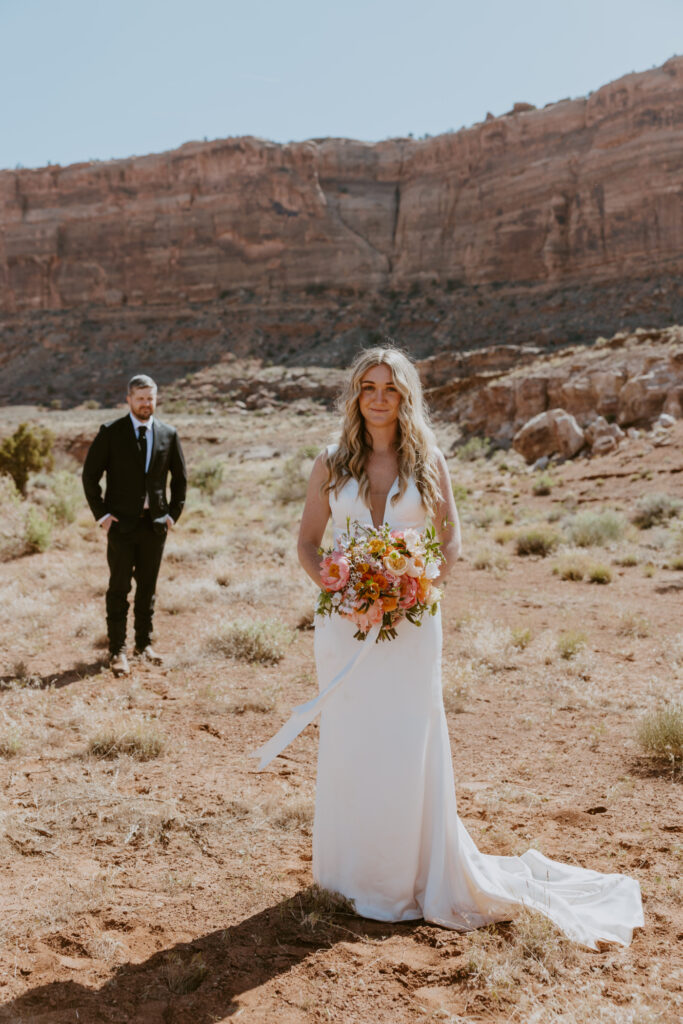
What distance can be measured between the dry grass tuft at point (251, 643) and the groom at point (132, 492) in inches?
37.7

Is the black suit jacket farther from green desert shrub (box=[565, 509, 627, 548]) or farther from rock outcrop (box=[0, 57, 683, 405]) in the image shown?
rock outcrop (box=[0, 57, 683, 405])

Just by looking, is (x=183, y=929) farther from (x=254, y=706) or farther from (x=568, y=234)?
(x=568, y=234)

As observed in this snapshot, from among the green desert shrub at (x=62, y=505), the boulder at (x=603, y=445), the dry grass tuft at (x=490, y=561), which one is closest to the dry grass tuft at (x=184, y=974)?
the dry grass tuft at (x=490, y=561)

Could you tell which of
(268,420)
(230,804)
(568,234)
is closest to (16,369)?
(268,420)

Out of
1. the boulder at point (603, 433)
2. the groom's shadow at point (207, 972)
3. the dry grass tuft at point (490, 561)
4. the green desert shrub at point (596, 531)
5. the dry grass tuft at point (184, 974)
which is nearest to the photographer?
the groom's shadow at point (207, 972)

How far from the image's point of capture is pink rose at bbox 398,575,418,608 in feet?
9.79

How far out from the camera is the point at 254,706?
6.10 m

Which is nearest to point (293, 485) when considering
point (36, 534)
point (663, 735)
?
point (36, 534)

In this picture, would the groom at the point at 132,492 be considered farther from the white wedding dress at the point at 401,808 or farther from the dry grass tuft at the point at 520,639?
the white wedding dress at the point at 401,808

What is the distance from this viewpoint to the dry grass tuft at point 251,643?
7.39 m

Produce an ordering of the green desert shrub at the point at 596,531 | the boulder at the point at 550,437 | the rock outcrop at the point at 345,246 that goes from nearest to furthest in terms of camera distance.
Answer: the green desert shrub at the point at 596,531
the boulder at the point at 550,437
the rock outcrop at the point at 345,246

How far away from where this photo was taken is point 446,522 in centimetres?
346

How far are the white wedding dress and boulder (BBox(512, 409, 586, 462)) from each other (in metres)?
21.1

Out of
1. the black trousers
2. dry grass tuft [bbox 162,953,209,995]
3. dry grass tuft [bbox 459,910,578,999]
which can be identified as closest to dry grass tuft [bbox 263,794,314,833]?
dry grass tuft [bbox 162,953,209,995]
